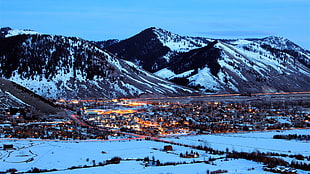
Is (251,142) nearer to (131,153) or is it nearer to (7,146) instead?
(131,153)

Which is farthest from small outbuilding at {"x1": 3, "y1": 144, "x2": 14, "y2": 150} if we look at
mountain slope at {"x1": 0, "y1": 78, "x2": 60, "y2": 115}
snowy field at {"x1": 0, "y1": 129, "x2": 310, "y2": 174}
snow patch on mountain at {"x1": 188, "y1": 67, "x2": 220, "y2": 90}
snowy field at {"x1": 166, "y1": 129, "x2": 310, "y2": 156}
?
snow patch on mountain at {"x1": 188, "y1": 67, "x2": 220, "y2": 90}

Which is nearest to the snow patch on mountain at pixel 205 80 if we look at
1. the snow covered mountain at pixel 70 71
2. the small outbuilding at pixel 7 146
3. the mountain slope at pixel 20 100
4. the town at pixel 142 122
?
the snow covered mountain at pixel 70 71

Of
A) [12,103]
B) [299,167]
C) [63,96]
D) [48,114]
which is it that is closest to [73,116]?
[48,114]

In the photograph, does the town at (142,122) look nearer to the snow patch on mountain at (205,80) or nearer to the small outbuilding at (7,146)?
the small outbuilding at (7,146)

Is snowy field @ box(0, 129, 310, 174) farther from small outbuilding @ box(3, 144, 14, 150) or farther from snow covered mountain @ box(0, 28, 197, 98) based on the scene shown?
snow covered mountain @ box(0, 28, 197, 98)

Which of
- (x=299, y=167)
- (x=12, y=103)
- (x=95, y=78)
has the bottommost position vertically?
(x=299, y=167)

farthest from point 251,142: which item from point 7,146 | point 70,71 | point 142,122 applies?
point 70,71

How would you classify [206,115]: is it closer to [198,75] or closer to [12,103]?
[12,103]
